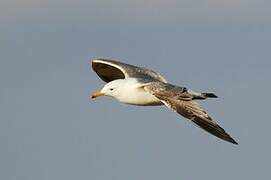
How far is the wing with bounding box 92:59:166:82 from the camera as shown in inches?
1616

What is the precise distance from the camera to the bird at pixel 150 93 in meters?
33.1

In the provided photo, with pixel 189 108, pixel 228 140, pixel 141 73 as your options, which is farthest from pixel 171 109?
pixel 141 73

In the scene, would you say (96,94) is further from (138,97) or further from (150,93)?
(150,93)

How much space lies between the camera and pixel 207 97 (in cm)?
3709

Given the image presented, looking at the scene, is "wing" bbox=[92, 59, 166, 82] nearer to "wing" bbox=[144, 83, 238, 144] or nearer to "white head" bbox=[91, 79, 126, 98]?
"white head" bbox=[91, 79, 126, 98]

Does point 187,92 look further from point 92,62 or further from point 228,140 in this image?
point 92,62

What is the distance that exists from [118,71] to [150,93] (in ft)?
25.8

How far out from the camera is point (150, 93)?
118 feet

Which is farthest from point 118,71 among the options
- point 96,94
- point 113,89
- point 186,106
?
point 186,106

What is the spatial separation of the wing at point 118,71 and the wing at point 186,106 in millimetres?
4395

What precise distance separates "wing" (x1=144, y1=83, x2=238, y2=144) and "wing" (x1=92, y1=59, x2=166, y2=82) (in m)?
4.39

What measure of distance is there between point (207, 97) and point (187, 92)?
2.22 m

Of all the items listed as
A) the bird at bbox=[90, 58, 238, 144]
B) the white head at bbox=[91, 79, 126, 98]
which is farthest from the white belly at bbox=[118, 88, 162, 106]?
the white head at bbox=[91, 79, 126, 98]

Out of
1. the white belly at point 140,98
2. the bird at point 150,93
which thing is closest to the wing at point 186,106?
the bird at point 150,93
